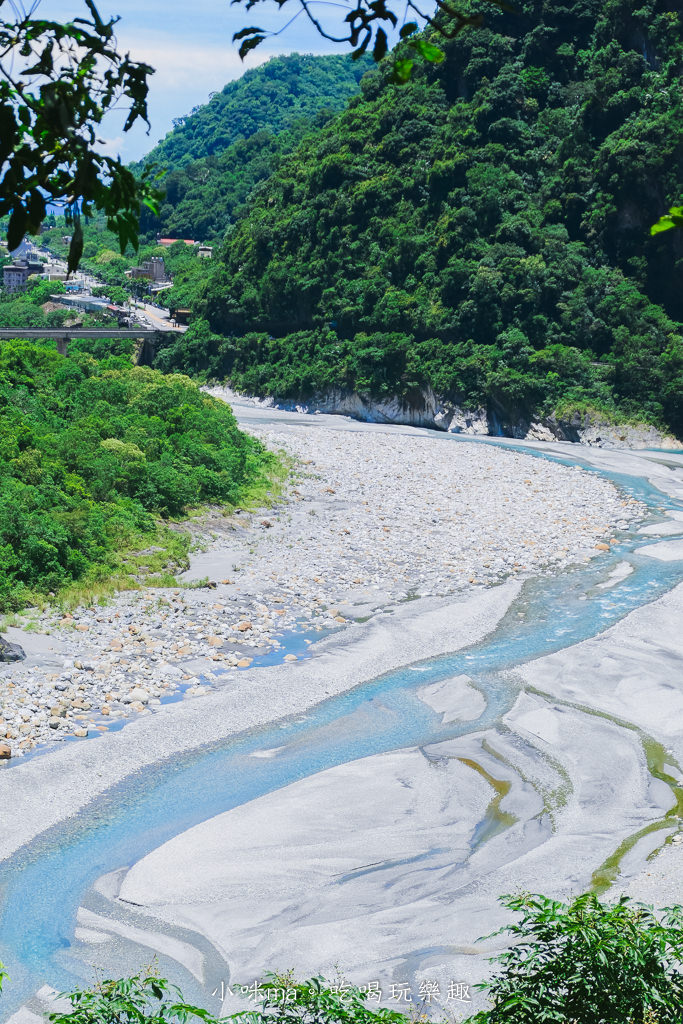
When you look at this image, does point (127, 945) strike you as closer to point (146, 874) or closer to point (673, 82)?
point (146, 874)

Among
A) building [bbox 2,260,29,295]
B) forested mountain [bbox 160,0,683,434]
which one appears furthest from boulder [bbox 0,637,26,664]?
building [bbox 2,260,29,295]

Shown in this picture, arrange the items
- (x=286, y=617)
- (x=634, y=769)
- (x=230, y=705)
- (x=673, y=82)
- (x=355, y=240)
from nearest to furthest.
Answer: (x=634, y=769), (x=230, y=705), (x=286, y=617), (x=673, y=82), (x=355, y=240)

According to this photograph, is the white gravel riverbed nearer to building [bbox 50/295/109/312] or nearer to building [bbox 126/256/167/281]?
building [bbox 50/295/109/312]

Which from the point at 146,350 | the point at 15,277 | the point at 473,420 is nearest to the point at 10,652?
the point at 473,420

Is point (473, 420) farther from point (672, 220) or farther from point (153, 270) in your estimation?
point (153, 270)

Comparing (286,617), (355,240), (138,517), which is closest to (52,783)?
(286,617)

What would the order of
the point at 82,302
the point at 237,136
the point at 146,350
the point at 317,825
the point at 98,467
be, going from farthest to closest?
the point at 237,136
the point at 82,302
the point at 146,350
the point at 98,467
the point at 317,825
